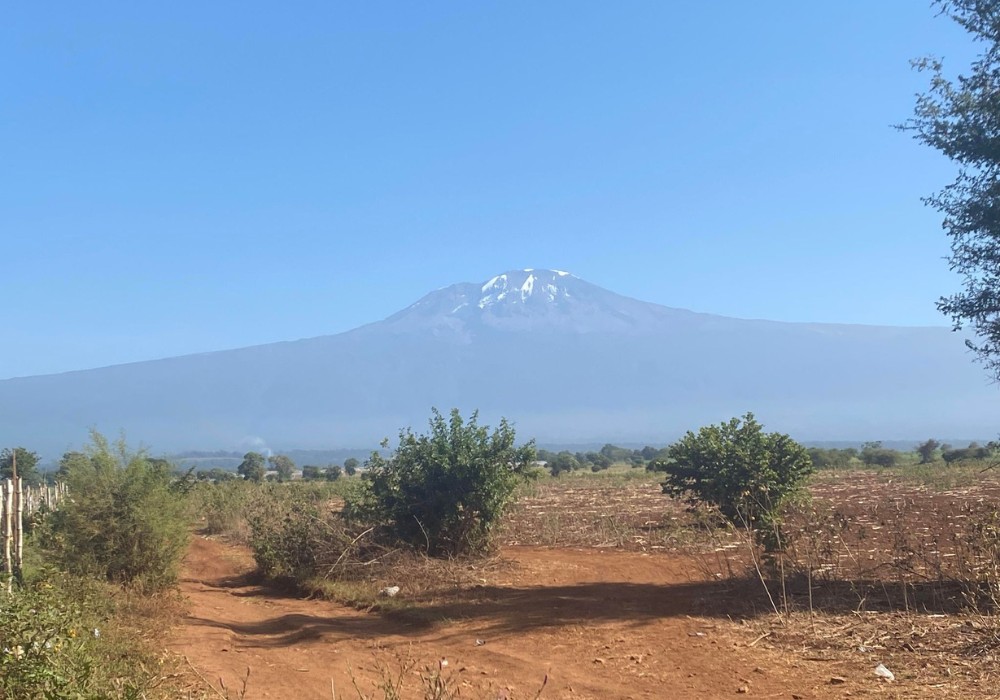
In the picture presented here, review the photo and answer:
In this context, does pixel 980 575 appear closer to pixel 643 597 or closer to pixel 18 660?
pixel 643 597

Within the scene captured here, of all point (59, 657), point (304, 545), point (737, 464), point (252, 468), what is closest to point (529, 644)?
point (59, 657)

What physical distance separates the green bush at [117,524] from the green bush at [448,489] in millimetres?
4537

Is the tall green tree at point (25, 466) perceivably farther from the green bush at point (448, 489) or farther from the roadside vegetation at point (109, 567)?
the green bush at point (448, 489)

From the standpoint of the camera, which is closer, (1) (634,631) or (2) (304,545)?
(1) (634,631)

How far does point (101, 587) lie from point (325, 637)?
3246 millimetres

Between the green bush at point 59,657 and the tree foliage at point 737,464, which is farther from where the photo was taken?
the tree foliage at point 737,464

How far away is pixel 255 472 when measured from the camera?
50375mm

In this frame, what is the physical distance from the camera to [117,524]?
12617 mm

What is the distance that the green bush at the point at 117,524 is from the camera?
41.0ft

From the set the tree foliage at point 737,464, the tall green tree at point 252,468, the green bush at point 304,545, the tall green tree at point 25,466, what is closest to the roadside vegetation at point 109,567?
the green bush at point 304,545

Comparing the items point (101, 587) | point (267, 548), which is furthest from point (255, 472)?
point (101, 587)

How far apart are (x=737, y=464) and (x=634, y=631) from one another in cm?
585

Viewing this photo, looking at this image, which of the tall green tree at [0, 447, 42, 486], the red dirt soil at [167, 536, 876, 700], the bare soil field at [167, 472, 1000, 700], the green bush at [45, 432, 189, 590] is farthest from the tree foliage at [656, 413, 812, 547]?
the tall green tree at [0, 447, 42, 486]

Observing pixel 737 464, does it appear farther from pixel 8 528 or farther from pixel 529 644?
pixel 8 528
